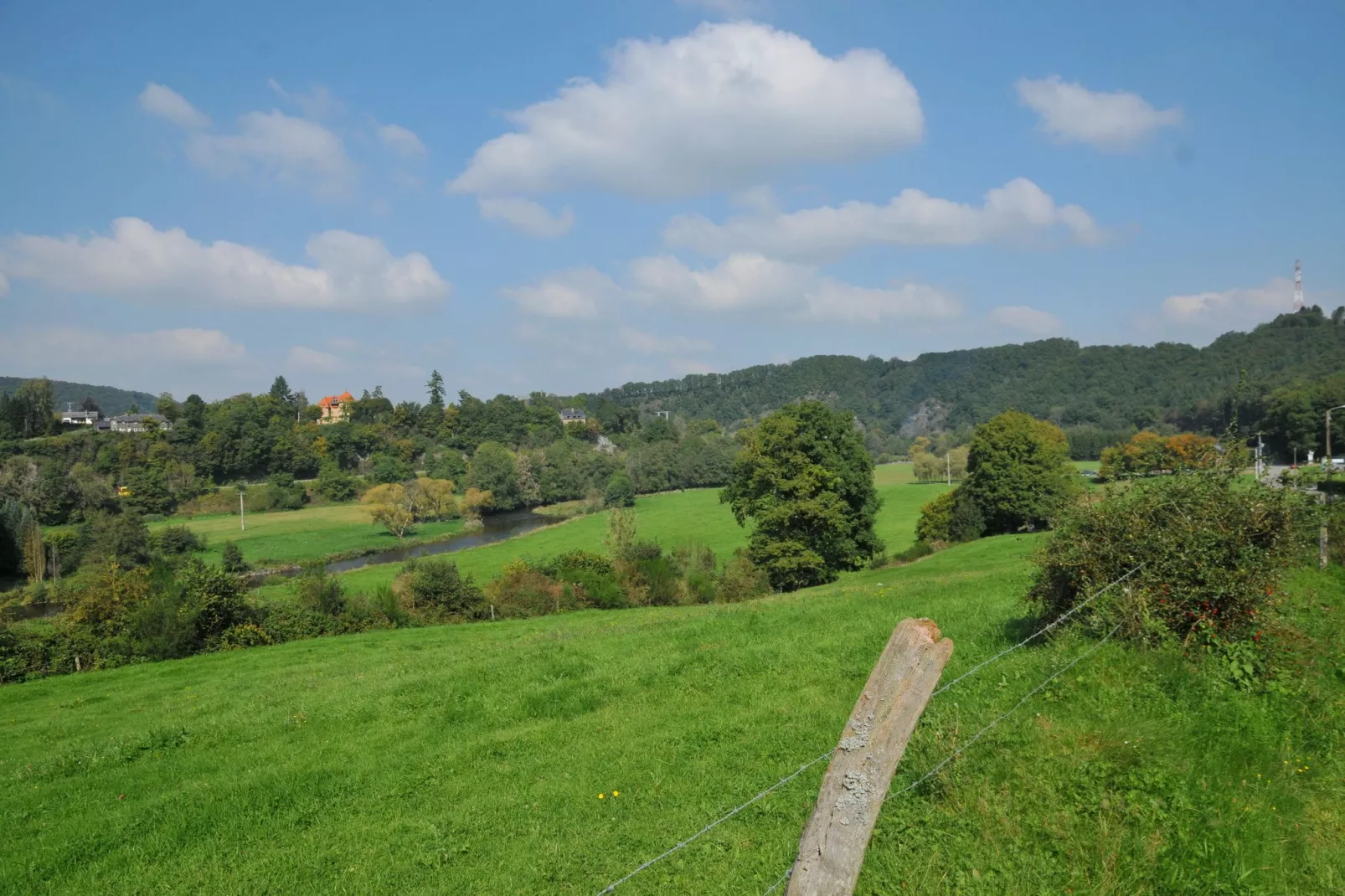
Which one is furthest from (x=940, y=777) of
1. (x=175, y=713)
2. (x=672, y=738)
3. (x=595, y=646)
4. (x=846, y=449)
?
(x=846, y=449)

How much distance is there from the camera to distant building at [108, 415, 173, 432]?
115 metres

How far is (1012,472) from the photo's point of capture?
49.4 meters

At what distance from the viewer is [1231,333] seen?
157m

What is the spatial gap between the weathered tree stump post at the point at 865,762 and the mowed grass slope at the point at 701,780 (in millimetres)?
2025

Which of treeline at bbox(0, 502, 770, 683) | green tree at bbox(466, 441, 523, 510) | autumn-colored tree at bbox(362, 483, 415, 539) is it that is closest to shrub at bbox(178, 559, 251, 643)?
treeline at bbox(0, 502, 770, 683)

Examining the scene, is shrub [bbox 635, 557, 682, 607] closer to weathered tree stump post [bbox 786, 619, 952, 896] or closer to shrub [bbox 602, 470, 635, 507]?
weathered tree stump post [bbox 786, 619, 952, 896]

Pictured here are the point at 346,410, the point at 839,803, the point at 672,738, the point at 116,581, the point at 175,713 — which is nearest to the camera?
the point at 839,803

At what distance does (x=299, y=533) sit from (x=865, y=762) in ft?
293

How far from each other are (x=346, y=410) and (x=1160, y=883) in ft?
545

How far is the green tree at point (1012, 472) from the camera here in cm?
4903

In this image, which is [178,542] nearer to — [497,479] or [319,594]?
[497,479]

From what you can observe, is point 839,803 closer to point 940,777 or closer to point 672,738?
point 940,777

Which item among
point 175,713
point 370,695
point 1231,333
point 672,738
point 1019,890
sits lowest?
point 175,713

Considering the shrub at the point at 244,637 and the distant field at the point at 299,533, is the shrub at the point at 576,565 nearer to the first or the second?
the shrub at the point at 244,637
